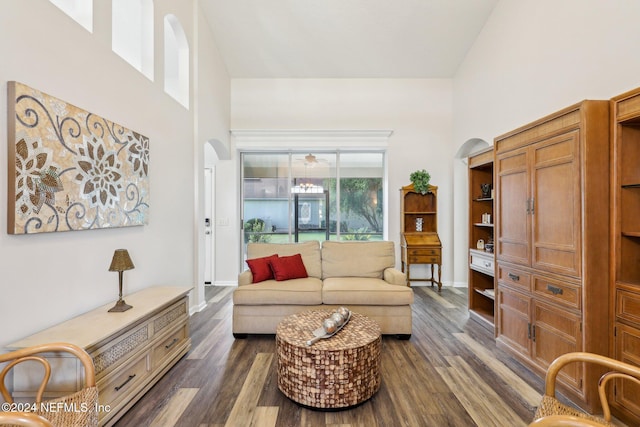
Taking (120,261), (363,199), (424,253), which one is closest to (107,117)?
(120,261)

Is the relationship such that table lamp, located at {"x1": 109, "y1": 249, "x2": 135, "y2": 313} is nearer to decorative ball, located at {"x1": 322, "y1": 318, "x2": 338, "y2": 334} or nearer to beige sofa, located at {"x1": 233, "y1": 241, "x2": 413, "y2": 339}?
beige sofa, located at {"x1": 233, "y1": 241, "x2": 413, "y2": 339}

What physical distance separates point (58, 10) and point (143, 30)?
1182 millimetres

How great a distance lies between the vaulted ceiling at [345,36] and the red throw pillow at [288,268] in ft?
11.1

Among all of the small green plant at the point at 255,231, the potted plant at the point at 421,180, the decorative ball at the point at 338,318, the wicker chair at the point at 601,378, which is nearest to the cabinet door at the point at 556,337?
the wicker chair at the point at 601,378

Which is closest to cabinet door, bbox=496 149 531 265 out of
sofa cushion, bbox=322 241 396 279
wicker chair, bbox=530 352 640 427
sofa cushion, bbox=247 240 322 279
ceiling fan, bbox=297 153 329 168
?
sofa cushion, bbox=322 241 396 279

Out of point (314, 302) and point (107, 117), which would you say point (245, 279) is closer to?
point (314, 302)

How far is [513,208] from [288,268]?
2.42 meters

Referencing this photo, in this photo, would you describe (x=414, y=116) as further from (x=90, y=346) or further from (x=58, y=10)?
(x=90, y=346)

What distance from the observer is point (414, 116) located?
556 centimetres

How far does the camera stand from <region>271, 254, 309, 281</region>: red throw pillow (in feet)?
11.5

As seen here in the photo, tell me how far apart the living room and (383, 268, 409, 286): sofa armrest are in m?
1.97

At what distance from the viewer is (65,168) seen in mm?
1962

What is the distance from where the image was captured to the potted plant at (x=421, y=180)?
514cm

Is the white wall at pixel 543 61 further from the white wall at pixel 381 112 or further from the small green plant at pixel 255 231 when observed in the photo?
the small green plant at pixel 255 231
